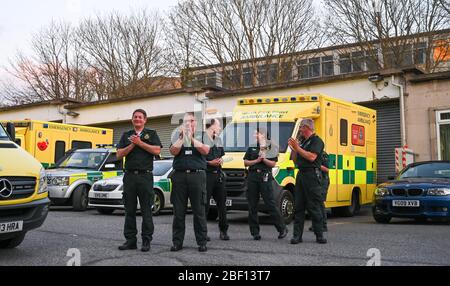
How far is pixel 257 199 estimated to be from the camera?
26.3ft

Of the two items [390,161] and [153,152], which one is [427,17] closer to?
[390,161]

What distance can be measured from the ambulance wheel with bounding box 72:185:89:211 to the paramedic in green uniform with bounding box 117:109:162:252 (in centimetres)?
703

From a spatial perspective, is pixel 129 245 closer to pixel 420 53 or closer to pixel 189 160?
pixel 189 160

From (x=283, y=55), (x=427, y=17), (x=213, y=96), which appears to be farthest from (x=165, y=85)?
(x=427, y=17)

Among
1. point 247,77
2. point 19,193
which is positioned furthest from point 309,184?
point 247,77

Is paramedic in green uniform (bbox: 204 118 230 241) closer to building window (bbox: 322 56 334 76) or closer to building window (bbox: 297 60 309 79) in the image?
building window (bbox: 297 60 309 79)

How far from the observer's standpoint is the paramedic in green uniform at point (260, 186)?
26.0 ft

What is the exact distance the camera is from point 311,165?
7.39 metres

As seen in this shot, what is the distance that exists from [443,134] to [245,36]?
13032 mm

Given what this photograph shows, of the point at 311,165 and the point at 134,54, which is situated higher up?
the point at 134,54

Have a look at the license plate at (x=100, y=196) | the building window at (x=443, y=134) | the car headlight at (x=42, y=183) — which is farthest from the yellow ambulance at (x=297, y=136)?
the car headlight at (x=42, y=183)

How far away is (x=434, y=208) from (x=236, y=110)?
4.55 m

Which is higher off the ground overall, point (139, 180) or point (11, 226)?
point (139, 180)

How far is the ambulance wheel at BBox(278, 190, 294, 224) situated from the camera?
10148 mm
